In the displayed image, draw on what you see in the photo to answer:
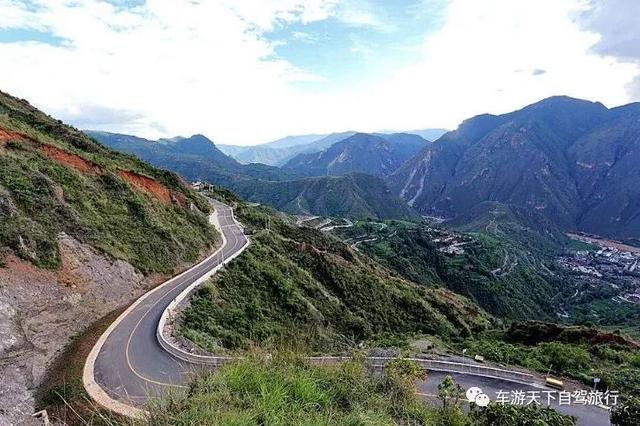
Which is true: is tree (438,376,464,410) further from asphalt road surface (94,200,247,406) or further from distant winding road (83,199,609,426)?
asphalt road surface (94,200,247,406)

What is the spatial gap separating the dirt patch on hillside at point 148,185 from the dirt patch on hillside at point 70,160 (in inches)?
140

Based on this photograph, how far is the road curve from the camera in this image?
51.4ft

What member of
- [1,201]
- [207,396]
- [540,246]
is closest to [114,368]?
[1,201]

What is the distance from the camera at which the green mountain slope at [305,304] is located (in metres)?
26.3

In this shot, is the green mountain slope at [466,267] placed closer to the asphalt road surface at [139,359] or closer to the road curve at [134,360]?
the road curve at [134,360]

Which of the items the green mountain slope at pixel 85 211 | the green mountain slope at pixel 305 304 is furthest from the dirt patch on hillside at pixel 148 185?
the green mountain slope at pixel 305 304

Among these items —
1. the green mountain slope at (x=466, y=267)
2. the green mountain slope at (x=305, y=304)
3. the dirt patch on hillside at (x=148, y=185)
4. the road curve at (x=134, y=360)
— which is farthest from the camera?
the green mountain slope at (x=466, y=267)

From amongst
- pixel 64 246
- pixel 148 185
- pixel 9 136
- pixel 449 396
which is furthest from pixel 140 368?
pixel 148 185

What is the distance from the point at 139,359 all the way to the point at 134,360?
0.73ft

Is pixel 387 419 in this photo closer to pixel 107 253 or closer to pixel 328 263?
pixel 107 253

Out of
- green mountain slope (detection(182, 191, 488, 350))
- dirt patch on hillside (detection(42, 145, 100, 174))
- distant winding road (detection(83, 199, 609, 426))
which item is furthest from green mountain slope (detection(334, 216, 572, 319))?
distant winding road (detection(83, 199, 609, 426))

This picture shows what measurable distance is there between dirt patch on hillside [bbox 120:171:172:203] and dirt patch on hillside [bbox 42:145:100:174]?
3554 millimetres

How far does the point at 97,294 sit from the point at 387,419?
2293cm

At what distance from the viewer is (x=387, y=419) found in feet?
19.0
